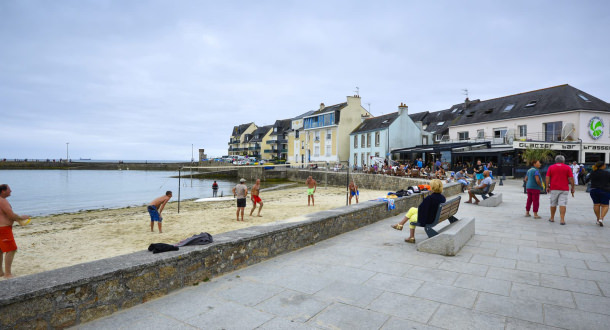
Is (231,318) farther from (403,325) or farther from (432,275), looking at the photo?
(432,275)

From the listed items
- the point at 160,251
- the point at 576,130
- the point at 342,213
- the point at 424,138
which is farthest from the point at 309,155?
the point at 160,251

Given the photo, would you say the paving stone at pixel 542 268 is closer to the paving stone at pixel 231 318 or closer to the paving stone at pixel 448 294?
the paving stone at pixel 448 294

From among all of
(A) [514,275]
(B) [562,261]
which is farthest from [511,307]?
(B) [562,261]

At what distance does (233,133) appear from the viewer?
329 feet

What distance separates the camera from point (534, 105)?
2989cm

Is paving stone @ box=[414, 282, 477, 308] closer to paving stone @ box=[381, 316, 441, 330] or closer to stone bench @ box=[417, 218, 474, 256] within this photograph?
paving stone @ box=[381, 316, 441, 330]

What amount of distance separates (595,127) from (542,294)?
1235 inches

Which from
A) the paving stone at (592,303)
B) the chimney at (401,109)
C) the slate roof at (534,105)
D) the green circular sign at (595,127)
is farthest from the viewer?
the chimney at (401,109)

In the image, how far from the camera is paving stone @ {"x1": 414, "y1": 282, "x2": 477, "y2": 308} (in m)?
3.54

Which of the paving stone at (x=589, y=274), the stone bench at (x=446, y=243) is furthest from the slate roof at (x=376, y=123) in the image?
the paving stone at (x=589, y=274)

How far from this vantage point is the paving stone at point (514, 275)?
4.21 meters

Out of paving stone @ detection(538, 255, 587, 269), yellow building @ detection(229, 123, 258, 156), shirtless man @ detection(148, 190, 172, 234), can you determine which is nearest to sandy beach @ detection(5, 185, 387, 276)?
shirtless man @ detection(148, 190, 172, 234)

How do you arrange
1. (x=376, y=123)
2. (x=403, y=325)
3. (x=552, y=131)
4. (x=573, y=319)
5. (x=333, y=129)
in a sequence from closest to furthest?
(x=403, y=325) → (x=573, y=319) → (x=552, y=131) → (x=376, y=123) → (x=333, y=129)

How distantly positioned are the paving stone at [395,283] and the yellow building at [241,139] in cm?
8464
